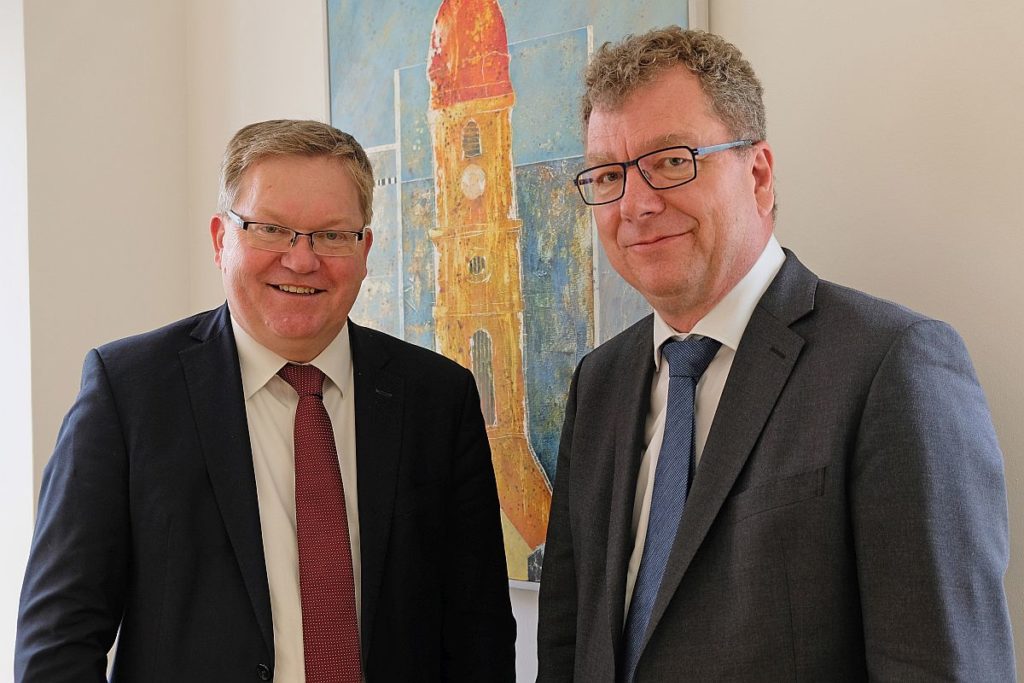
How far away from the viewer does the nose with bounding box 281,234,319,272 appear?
186 cm

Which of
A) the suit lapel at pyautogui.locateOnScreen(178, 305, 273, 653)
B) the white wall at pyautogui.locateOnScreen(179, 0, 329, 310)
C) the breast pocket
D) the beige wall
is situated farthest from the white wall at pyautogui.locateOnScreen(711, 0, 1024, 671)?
the white wall at pyautogui.locateOnScreen(179, 0, 329, 310)

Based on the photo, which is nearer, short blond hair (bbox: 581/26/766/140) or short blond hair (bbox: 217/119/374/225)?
short blond hair (bbox: 581/26/766/140)

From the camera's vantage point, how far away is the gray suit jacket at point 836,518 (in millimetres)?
1312

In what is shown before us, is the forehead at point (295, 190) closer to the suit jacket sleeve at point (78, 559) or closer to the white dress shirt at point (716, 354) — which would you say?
the suit jacket sleeve at point (78, 559)

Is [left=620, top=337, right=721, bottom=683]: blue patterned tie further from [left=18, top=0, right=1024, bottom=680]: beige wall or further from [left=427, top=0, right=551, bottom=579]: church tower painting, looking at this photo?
[left=427, top=0, right=551, bottom=579]: church tower painting

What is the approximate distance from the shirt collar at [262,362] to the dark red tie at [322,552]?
5cm

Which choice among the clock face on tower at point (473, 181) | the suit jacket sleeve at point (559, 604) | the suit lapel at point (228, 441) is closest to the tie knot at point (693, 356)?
the suit jacket sleeve at point (559, 604)

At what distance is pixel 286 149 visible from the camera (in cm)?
190

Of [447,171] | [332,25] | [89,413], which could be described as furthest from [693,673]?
[332,25]

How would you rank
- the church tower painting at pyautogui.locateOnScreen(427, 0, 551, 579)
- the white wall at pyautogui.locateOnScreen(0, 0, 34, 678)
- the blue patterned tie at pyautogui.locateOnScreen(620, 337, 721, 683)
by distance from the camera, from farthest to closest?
the white wall at pyautogui.locateOnScreen(0, 0, 34, 678)
the church tower painting at pyautogui.locateOnScreen(427, 0, 551, 579)
the blue patterned tie at pyautogui.locateOnScreen(620, 337, 721, 683)

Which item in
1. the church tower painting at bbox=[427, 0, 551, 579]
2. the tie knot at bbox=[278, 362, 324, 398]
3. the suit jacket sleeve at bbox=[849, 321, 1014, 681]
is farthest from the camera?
the church tower painting at bbox=[427, 0, 551, 579]

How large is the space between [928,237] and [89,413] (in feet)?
5.25

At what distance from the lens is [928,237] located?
180cm

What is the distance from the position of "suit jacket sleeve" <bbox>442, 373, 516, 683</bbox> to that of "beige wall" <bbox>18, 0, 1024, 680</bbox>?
0.41 metres
